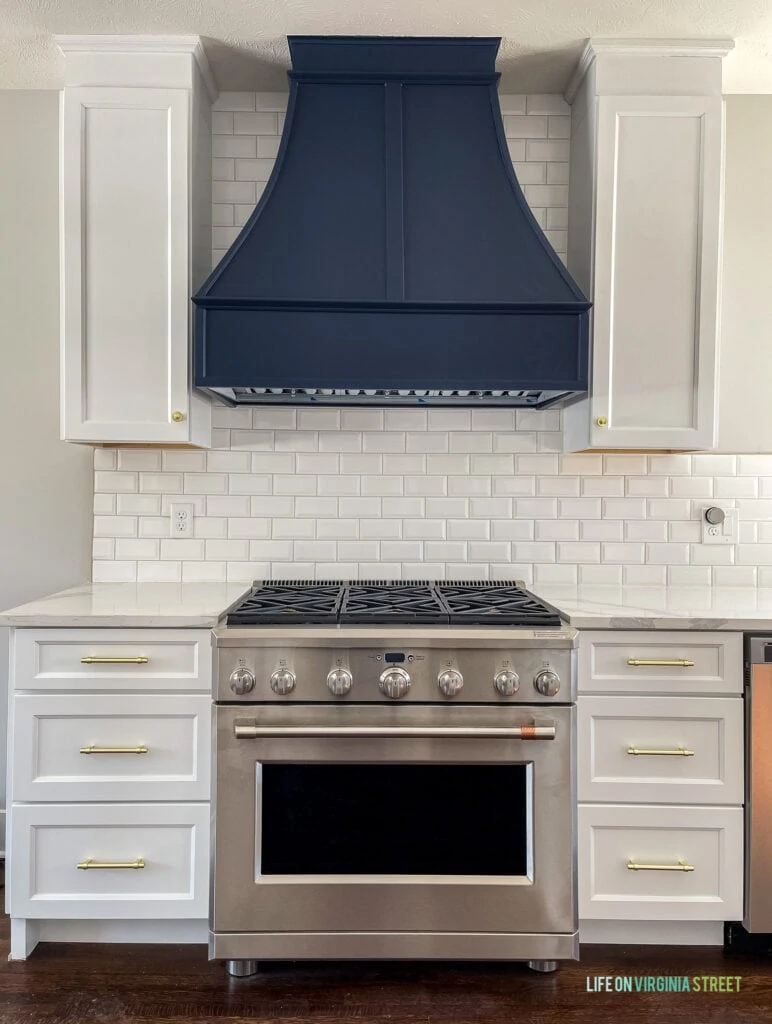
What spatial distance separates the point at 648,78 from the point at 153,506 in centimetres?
219

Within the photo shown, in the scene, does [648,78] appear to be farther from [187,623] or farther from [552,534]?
[187,623]

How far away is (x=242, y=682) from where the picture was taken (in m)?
1.98

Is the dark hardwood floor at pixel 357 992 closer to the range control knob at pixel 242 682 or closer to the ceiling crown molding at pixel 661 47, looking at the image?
the range control knob at pixel 242 682

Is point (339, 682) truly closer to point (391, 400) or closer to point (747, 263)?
point (391, 400)

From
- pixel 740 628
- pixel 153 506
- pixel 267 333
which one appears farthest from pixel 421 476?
pixel 740 628

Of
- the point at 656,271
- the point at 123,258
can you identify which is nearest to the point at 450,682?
the point at 656,271

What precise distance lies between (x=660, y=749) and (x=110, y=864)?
157cm

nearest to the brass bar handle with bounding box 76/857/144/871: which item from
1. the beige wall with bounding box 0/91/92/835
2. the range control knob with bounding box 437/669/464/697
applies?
the beige wall with bounding box 0/91/92/835

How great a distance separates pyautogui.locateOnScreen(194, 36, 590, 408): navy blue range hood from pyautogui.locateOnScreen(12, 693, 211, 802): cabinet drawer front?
0.96 meters

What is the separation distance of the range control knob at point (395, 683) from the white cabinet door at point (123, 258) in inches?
41.9

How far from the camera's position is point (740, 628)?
6.73 ft

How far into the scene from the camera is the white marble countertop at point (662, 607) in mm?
2053

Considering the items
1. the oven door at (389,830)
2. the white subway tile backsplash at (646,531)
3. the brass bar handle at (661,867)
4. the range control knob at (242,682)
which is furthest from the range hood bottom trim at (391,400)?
the brass bar handle at (661,867)

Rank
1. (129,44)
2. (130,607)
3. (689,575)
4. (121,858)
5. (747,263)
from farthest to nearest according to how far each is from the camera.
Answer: (689,575) → (747,263) → (129,44) → (130,607) → (121,858)
